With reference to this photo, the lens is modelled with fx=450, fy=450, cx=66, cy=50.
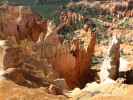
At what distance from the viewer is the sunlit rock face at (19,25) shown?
5419 cm

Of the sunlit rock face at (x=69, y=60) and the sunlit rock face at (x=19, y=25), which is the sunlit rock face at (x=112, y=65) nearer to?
the sunlit rock face at (x=69, y=60)

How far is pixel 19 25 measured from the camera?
193ft

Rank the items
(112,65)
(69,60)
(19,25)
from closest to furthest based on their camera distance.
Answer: (112,65), (69,60), (19,25)

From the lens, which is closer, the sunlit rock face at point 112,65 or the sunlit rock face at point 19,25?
the sunlit rock face at point 112,65

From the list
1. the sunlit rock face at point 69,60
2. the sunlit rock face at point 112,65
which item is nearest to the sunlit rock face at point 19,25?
the sunlit rock face at point 69,60

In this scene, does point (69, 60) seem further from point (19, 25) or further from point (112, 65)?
point (19, 25)

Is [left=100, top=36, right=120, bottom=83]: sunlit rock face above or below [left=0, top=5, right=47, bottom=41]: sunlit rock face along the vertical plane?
below

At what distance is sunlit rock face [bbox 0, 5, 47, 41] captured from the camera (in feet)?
178

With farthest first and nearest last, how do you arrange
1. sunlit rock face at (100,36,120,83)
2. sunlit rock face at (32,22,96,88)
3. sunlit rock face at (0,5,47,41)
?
sunlit rock face at (0,5,47,41) → sunlit rock face at (32,22,96,88) → sunlit rock face at (100,36,120,83)

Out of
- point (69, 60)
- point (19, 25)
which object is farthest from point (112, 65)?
point (19, 25)

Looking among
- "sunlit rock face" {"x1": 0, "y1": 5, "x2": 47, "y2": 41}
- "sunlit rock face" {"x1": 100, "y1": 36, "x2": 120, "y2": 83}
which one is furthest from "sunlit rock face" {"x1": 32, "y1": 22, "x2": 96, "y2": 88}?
"sunlit rock face" {"x1": 0, "y1": 5, "x2": 47, "y2": 41}

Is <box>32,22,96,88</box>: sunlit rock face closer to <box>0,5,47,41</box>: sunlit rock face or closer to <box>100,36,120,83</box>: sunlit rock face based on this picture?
<box>100,36,120,83</box>: sunlit rock face

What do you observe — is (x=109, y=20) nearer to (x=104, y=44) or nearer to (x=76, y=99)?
(x=104, y=44)

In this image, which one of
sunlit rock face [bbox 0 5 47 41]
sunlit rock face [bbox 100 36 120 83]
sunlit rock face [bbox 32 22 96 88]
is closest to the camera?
sunlit rock face [bbox 100 36 120 83]
